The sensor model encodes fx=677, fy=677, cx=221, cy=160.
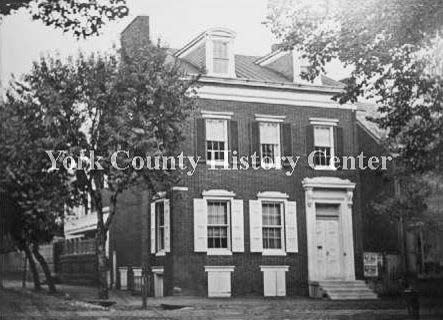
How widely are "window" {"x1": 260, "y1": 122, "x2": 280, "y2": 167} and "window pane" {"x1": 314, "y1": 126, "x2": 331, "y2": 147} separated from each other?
18.2 inches

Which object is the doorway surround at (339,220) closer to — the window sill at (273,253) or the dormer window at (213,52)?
the window sill at (273,253)

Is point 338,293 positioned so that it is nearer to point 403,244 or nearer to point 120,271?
point 403,244

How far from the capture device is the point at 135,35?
7.47m

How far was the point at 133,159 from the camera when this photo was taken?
7293 mm

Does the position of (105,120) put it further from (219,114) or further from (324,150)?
(324,150)

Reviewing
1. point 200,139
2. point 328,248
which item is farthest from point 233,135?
point 328,248

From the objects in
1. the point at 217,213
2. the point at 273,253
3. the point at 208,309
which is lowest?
the point at 208,309

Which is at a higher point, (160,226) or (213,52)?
(213,52)

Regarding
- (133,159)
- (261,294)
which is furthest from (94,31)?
(261,294)

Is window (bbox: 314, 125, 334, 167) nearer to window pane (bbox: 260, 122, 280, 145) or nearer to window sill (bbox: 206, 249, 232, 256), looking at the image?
window pane (bbox: 260, 122, 280, 145)

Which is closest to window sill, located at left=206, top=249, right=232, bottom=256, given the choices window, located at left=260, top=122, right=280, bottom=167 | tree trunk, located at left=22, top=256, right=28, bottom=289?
window, located at left=260, top=122, right=280, bottom=167

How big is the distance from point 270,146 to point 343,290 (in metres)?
2.18

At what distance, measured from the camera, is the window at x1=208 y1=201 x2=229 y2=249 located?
8219 mm

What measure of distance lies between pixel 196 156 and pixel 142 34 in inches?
60.3
